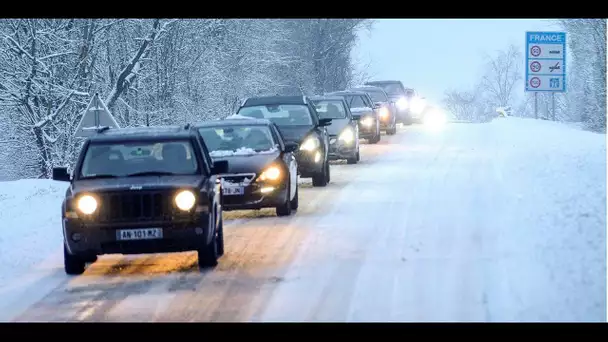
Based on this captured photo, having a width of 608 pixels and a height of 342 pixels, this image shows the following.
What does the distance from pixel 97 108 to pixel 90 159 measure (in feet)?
31.1

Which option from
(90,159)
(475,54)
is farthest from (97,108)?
(475,54)

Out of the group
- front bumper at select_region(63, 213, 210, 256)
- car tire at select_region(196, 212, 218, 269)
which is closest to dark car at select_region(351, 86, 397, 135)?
car tire at select_region(196, 212, 218, 269)

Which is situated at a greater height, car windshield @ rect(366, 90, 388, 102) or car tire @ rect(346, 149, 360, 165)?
car windshield @ rect(366, 90, 388, 102)

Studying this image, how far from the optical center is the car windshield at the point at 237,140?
18484 mm

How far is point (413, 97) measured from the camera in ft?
176

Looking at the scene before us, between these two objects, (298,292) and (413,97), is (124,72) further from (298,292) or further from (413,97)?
(298,292)

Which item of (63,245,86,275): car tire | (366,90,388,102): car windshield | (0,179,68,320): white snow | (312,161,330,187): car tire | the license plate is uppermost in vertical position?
the license plate

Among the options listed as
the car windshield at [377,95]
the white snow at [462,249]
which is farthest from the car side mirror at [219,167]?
the car windshield at [377,95]

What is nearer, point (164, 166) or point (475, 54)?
point (164, 166)

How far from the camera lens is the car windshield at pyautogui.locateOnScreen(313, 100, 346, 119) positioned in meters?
29.0

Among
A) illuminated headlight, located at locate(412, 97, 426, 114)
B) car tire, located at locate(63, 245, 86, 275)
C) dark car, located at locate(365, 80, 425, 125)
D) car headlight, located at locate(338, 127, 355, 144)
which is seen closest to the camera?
car tire, located at locate(63, 245, 86, 275)

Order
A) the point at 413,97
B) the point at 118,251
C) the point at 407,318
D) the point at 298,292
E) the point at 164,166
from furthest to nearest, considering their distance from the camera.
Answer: the point at 413,97 < the point at 164,166 < the point at 118,251 < the point at 298,292 < the point at 407,318

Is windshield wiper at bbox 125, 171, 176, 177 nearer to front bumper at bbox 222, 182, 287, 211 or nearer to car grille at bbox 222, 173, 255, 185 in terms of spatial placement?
front bumper at bbox 222, 182, 287, 211

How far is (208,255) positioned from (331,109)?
16.0m
